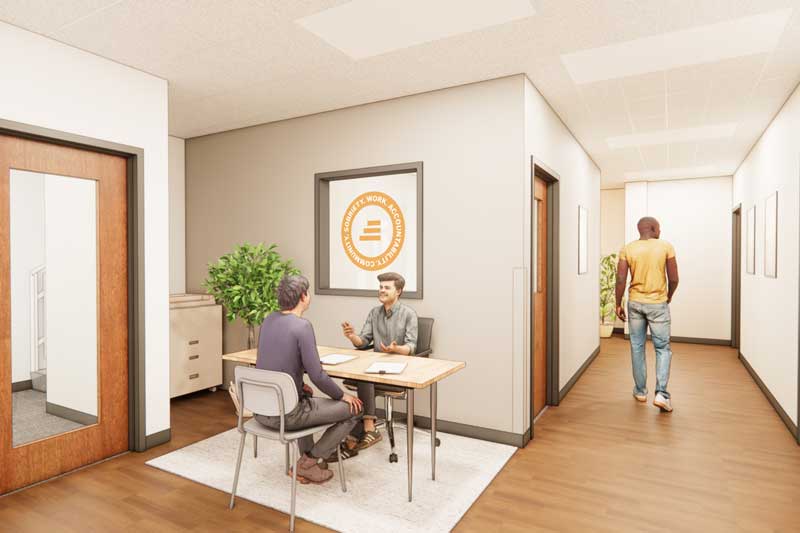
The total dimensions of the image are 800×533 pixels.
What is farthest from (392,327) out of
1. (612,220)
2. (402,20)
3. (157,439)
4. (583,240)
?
(612,220)

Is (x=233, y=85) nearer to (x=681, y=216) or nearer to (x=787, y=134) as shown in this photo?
(x=787, y=134)

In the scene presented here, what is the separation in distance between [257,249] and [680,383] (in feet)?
15.9

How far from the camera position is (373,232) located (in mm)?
4547

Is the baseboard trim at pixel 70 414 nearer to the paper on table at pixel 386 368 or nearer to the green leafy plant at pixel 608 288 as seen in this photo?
the paper on table at pixel 386 368

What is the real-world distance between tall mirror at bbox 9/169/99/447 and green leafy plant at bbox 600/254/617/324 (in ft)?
25.8

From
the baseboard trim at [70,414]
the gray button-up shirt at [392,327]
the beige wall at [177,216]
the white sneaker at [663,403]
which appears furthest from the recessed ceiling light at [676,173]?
the baseboard trim at [70,414]

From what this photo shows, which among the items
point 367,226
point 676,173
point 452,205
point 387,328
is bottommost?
point 387,328

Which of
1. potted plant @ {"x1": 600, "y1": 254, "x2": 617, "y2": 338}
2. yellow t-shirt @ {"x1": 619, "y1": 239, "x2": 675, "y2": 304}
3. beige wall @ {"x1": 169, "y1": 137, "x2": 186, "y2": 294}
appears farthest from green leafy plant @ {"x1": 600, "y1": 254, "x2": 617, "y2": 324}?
beige wall @ {"x1": 169, "y1": 137, "x2": 186, "y2": 294}

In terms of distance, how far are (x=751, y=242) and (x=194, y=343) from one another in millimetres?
6407

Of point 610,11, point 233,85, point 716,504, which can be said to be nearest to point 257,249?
point 233,85

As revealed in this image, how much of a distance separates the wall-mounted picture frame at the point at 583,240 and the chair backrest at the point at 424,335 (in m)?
2.71

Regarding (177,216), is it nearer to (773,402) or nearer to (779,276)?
(779,276)

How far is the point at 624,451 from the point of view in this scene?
3.58m

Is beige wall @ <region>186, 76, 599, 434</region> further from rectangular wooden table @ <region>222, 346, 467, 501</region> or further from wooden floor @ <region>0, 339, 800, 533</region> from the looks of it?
rectangular wooden table @ <region>222, 346, 467, 501</region>
